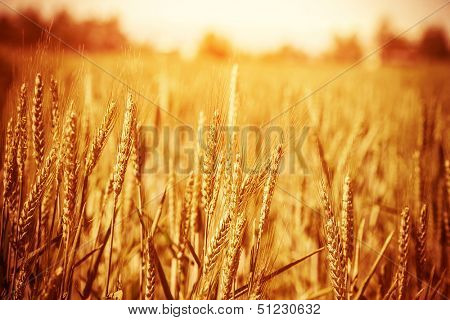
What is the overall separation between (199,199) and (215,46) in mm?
850

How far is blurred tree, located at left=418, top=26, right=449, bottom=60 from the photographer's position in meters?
1.50

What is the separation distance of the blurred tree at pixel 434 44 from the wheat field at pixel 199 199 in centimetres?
38

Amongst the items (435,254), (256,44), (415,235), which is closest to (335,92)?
(256,44)

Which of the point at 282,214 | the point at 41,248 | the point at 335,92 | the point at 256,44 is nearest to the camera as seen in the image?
the point at 41,248

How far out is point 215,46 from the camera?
1494 mm

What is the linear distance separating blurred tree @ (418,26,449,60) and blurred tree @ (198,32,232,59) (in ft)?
2.70

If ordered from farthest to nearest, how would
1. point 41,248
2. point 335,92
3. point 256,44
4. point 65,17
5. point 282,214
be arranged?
1. point 335,92
2. point 256,44
3. point 65,17
4. point 282,214
5. point 41,248

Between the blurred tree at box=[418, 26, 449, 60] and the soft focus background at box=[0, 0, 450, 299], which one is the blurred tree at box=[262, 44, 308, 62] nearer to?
the soft focus background at box=[0, 0, 450, 299]

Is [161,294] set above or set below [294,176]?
below

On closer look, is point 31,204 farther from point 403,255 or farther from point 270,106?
point 270,106

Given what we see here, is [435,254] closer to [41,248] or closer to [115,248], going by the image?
[115,248]

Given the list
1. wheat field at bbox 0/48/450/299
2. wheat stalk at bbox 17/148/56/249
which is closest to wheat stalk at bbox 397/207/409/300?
wheat field at bbox 0/48/450/299
